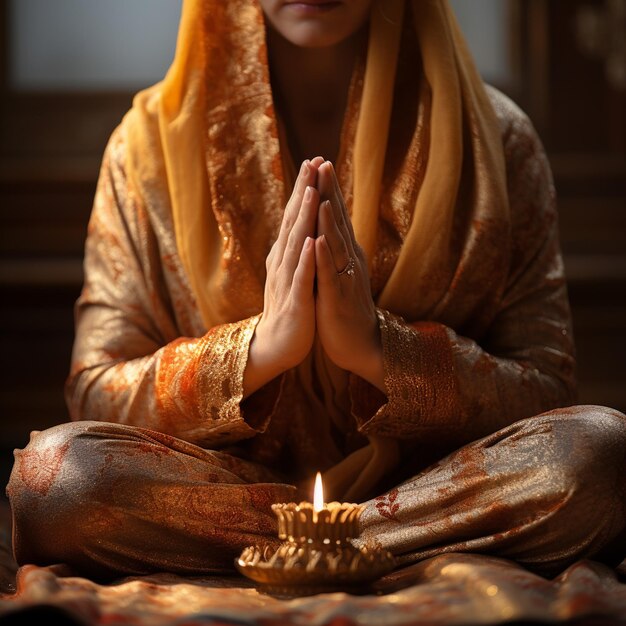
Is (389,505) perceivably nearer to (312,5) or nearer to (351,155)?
(351,155)

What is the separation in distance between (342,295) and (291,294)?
A: 2.7 inches

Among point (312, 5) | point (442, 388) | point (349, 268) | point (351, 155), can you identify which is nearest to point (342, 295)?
point (349, 268)

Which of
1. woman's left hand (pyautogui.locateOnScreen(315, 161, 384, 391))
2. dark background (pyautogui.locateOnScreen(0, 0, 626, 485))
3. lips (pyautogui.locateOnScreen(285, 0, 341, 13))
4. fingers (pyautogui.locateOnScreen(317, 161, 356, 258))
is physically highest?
lips (pyautogui.locateOnScreen(285, 0, 341, 13))

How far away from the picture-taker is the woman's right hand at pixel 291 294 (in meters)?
1.74

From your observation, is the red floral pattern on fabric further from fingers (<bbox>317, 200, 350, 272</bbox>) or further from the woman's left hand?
fingers (<bbox>317, 200, 350, 272</bbox>)

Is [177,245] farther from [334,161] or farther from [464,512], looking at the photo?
[464,512]

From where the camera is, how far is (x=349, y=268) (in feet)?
5.79

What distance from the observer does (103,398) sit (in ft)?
6.31

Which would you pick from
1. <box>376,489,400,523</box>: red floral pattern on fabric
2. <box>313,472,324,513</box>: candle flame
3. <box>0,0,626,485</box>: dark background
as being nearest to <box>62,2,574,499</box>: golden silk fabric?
<box>376,489,400,523</box>: red floral pattern on fabric

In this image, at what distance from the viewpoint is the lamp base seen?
4.79 feet

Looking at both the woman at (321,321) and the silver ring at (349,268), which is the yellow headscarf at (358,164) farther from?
the silver ring at (349,268)

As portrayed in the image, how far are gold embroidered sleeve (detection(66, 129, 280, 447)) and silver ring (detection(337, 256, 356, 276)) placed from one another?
0.15m

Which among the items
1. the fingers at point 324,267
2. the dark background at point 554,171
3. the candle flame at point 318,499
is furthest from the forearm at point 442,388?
the dark background at point 554,171

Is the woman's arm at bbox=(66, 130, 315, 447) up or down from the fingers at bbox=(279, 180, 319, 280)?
down
